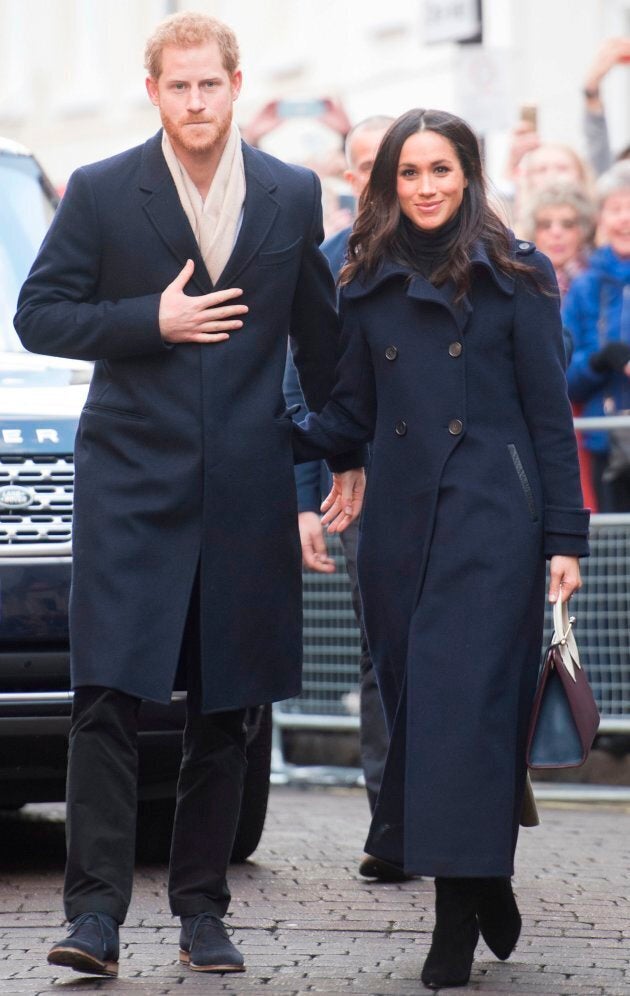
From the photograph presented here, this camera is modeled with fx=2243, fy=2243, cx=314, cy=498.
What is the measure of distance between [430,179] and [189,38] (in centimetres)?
64

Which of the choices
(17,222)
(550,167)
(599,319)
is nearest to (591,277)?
(599,319)

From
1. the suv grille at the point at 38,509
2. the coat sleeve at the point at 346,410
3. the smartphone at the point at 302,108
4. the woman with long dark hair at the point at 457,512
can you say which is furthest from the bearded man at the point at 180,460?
the smartphone at the point at 302,108

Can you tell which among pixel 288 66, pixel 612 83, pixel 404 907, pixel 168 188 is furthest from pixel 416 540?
pixel 288 66

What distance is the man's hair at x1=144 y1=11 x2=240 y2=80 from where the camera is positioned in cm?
518

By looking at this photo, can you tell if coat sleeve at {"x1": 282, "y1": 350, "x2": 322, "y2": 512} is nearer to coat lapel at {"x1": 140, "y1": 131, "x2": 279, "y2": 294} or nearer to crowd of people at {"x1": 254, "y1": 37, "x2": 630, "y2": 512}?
coat lapel at {"x1": 140, "y1": 131, "x2": 279, "y2": 294}

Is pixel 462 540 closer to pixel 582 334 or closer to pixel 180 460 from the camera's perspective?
pixel 180 460

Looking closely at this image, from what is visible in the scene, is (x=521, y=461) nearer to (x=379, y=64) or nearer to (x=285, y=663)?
(x=285, y=663)

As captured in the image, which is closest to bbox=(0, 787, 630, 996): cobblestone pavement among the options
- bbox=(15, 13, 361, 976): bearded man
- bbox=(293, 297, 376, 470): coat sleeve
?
bbox=(15, 13, 361, 976): bearded man

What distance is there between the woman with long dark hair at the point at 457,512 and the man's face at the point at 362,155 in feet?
5.57

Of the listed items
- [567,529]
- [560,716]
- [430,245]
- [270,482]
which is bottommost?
[560,716]

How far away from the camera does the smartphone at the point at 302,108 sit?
39.5 feet

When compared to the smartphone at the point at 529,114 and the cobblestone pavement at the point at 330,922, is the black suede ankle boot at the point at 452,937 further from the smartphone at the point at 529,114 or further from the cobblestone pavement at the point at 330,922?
the smartphone at the point at 529,114

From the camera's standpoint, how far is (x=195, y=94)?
5.15 meters

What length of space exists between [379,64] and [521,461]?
16.8 metres
